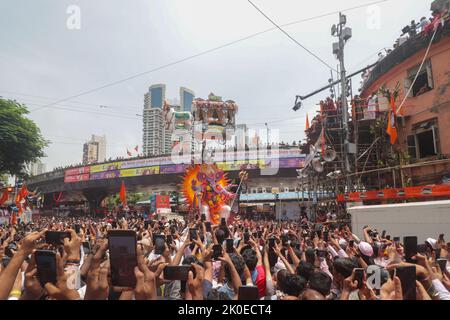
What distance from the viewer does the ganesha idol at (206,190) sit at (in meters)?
18.0

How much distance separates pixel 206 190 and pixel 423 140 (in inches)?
438

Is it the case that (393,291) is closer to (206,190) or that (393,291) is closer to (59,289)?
(59,289)

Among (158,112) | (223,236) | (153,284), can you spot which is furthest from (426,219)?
(158,112)

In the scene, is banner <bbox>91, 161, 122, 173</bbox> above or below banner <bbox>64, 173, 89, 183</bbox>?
above

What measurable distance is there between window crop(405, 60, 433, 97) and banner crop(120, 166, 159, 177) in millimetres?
29535

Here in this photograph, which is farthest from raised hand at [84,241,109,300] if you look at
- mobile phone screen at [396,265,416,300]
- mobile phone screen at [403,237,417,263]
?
mobile phone screen at [403,237,417,263]

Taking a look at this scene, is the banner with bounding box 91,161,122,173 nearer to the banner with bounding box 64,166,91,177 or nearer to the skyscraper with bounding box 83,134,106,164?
the banner with bounding box 64,166,91,177

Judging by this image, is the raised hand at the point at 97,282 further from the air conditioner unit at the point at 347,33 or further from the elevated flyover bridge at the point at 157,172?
the elevated flyover bridge at the point at 157,172

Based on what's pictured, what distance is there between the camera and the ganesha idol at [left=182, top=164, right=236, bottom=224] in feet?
58.9

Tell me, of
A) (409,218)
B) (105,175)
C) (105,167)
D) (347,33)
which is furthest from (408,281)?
(105,167)

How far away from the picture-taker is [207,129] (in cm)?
2494

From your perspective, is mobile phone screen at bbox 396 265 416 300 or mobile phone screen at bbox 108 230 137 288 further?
mobile phone screen at bbox 108 230 137 288
